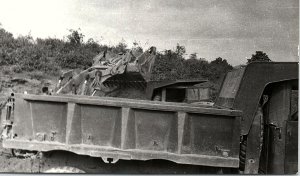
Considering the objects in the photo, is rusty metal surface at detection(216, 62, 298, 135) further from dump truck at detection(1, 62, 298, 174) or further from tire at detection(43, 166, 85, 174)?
tire at detection(43, 166, 85, 174)

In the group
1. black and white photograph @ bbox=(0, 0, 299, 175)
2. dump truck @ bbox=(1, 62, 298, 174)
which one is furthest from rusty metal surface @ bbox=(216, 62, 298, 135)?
dump truck @ bbox=(1, 62, 298, 174)

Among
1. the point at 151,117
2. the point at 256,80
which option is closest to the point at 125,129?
the point at 151,117

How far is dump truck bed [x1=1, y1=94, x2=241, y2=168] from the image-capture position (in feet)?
11.0

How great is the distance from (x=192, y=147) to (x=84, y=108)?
1.12 metres

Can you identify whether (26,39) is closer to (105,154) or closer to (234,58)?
(234,58)

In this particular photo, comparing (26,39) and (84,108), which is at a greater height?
(26,39)

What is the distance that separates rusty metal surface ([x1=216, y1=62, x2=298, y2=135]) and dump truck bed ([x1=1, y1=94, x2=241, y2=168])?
0.77 ft

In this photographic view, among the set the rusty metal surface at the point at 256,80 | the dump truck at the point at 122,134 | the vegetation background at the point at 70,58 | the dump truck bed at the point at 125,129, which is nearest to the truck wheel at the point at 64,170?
the dump truck at the point at 122,134

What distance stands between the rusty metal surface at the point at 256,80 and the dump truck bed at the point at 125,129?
0.77ft

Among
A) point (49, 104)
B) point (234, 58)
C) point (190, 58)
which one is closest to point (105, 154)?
point (49, 104)

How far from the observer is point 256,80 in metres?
3.59

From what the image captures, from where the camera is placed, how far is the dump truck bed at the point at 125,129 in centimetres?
334

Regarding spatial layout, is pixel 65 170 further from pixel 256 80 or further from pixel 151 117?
pixel 256 80

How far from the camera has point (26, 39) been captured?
800 centimetres
